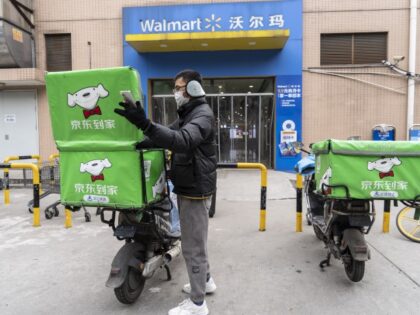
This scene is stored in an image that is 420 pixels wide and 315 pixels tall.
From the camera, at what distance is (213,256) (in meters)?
4.30

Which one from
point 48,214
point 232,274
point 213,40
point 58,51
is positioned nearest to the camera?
point 232,274

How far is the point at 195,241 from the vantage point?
2898 millimetres

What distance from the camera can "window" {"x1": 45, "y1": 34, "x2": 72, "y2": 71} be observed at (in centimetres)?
1206

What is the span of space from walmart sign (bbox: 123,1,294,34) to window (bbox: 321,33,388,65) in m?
1.57

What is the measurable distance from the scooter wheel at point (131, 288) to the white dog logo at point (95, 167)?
848mm

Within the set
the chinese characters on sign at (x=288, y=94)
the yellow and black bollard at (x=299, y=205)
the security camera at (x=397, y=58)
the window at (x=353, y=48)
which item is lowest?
the yellow and black bollard at (x=299, y=205)

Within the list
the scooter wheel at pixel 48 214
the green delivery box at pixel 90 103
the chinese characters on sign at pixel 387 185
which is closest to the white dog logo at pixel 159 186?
the green delivery box at pixel 90 103

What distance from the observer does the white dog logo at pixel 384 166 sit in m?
3.27

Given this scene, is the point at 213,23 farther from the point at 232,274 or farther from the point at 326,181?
the point at 232,274

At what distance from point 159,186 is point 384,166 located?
2085 mm

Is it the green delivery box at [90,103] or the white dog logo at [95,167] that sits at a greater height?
the green delivery box at [90,103]

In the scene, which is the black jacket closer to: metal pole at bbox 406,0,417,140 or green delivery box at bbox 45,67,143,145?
green delivery box at bbox 45,67,143,145

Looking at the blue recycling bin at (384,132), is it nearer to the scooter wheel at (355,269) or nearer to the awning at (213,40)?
the awning at (213,40)

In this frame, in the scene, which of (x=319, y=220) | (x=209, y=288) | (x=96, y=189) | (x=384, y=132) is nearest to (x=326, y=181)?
(x=319, y=220)
